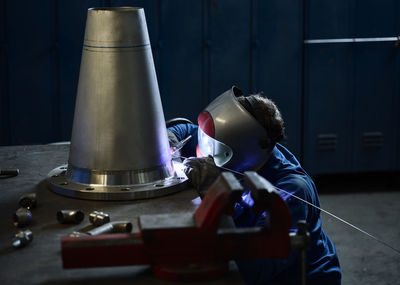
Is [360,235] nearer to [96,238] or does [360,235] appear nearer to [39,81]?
[39,81]

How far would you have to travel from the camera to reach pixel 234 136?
71.1 inches

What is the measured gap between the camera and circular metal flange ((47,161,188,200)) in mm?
1454

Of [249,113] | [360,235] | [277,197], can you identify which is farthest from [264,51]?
[277,197]

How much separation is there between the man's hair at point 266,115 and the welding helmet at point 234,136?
0.20 feet

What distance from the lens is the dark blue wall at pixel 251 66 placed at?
378cm

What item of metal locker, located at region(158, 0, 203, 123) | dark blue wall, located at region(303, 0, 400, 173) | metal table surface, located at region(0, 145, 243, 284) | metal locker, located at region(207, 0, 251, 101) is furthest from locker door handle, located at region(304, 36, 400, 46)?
metal table surface, located at region(0, 145, 243, 284)

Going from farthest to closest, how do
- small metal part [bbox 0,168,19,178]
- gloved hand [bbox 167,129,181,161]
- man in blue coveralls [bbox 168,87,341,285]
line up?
gloved hand [bbox 167,129,181,161] → man in blue coveralls [bbox 168,87,341,285] → small metal part [bbox 0,168,19,178]

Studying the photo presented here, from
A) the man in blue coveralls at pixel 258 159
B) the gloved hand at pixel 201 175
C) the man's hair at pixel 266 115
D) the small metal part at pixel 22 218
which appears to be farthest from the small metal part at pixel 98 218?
the man's hair at pixel 266 115

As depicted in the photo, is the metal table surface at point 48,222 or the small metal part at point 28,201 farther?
the small metal part at point 28,201

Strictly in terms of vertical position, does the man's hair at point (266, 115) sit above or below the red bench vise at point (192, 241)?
above

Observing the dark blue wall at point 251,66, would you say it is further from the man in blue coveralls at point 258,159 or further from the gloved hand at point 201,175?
the gloved hand at point 201,175

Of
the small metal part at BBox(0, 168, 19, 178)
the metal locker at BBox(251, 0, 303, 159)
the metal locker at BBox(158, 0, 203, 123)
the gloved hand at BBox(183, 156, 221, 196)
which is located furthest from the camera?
the metal locker at BBox(251, 0, 303, 159)

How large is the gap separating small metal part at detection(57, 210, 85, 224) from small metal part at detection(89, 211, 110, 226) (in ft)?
0.09

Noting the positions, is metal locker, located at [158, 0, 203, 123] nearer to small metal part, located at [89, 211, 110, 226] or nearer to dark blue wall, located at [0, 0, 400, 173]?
dark blue wall, located at [0, 0, 400, 173]
